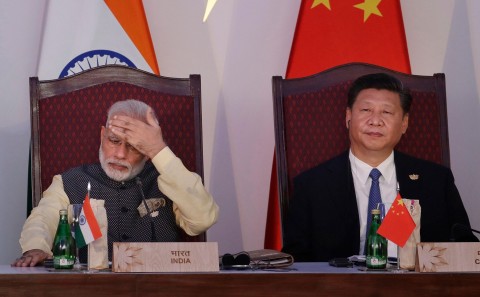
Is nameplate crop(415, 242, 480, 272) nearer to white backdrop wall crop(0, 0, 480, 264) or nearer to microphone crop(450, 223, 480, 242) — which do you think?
microphone crop(450, 223, 480, 242)

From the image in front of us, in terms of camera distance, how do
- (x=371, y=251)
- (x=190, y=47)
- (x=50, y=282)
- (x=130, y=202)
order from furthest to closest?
(x=190, y=47), (x=130, y=202), (x=371, y=251), (x=50, y=282)

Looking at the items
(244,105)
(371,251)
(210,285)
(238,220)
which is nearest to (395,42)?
(244,105)

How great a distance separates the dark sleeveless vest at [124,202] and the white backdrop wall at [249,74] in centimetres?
127

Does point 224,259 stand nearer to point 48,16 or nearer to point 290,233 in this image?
point 290,233

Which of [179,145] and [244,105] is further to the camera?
[244,105]

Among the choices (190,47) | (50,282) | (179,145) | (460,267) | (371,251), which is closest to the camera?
(50,282)

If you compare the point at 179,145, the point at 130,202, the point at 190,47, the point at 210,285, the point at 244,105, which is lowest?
the point at 210,285

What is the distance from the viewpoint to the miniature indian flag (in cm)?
238

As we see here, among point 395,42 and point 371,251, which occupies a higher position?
point 395,42

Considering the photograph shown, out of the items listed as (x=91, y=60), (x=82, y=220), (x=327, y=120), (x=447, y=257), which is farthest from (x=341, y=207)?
(x=91, y=60)

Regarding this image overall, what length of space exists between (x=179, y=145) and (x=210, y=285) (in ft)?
4.25

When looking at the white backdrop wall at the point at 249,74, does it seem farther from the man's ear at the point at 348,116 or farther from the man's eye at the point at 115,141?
the man's eye at the point at 115,141

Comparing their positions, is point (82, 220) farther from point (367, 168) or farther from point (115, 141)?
point (367, 168)

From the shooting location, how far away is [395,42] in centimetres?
400
